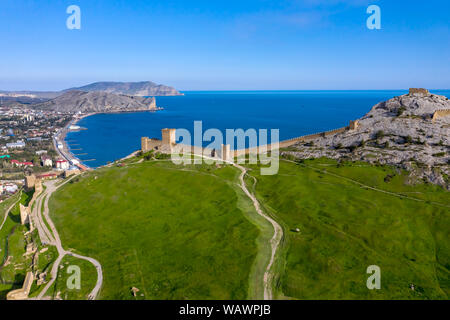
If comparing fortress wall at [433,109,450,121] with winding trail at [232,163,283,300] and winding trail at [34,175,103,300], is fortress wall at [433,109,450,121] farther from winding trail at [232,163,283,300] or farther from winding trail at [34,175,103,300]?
winding trail at [34,175,103,300]

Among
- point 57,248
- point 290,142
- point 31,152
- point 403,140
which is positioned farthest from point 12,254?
point 31,152

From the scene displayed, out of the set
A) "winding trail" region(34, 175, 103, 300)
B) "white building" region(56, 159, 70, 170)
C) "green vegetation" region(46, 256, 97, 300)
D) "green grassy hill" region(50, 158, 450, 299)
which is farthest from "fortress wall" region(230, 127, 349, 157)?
"white building" region(56, 159, 70, 170)

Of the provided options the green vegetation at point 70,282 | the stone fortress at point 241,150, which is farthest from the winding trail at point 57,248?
the stone fortress at point 241,150

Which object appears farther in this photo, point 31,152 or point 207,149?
point 31,152

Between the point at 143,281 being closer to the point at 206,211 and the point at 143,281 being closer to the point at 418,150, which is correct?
the point at 206,211

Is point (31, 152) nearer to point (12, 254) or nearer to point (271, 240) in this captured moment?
point (12, 254)

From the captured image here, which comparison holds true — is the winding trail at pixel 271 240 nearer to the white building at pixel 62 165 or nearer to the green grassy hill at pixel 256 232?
the green grassy hill at pixel 256 232
